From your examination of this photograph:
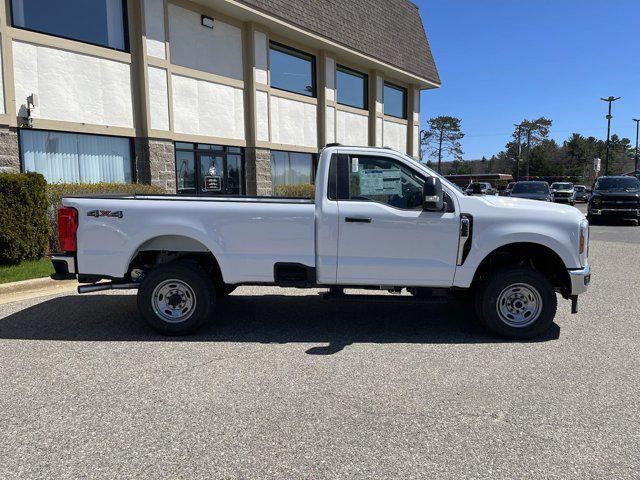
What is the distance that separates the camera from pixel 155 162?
13172 mm

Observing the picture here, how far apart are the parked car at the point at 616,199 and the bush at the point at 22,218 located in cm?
1896

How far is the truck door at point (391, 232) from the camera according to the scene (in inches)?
207

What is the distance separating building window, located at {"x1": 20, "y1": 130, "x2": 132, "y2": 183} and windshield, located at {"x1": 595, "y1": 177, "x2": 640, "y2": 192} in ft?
58.7

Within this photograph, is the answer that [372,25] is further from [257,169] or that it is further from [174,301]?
[174,301]

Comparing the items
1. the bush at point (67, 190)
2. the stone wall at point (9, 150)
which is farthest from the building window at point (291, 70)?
the stone wall at point (9, 150)

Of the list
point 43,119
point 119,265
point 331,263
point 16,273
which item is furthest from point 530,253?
point 43,119

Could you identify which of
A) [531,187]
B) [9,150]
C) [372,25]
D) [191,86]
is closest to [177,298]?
[9,150]

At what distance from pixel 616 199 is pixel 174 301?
739 inches

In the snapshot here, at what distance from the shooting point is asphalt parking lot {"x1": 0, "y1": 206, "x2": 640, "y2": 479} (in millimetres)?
2992

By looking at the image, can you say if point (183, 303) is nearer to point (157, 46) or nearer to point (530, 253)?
point (530, 253)

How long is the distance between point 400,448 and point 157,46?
41.7ft

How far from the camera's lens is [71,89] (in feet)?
37.6

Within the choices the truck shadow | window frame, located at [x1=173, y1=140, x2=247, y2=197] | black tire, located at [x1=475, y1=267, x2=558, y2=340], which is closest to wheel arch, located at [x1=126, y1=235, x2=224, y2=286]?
the truck shadow

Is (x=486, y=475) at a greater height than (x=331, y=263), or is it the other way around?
(x=331, y=263)
